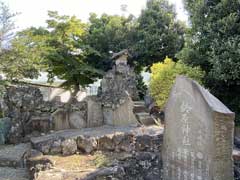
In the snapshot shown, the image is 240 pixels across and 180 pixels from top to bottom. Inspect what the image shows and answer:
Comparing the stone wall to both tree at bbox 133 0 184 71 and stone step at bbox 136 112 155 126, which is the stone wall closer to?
stone step at bbox 136 112 155 126

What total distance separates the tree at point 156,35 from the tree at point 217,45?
5.15m

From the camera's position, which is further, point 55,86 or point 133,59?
point 133,59

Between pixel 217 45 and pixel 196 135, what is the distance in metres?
6.84

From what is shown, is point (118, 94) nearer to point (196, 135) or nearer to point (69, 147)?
point (69, 147)

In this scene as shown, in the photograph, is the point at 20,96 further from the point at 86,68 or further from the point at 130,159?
the point at 130,159

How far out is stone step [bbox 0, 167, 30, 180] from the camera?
8889 mm

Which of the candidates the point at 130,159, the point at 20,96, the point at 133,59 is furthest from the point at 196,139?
the point at 133,59

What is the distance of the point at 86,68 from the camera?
50.3 feet

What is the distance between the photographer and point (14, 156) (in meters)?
10.3

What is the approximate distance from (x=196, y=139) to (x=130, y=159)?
6.85 ft

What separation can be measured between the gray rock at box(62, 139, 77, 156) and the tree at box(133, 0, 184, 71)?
31.7ft

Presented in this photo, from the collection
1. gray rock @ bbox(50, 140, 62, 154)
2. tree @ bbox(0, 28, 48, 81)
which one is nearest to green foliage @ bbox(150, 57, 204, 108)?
tree @ bbox(0, 28, 48, 81)

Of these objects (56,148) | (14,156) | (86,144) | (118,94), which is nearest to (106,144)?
(86,144)

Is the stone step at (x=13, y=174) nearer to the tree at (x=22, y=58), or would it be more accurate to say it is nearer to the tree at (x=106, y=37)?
the tree at (x=22, y=58)
